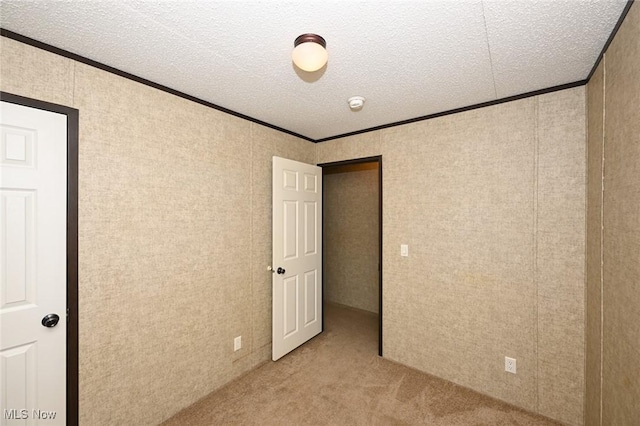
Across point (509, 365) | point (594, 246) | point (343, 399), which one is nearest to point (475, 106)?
point (594, 246)

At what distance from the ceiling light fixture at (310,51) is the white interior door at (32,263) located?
4.61 ft

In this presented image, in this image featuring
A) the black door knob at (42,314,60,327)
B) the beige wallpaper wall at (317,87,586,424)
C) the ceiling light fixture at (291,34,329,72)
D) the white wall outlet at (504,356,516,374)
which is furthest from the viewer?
the white wall outlet at (504,356,516,374)

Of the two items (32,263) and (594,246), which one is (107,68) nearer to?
(32,263)

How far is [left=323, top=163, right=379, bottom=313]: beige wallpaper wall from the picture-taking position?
4250 mm

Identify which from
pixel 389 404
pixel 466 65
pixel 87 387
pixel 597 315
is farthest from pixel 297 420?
pixel 466 65

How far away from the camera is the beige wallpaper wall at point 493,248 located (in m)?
1.94

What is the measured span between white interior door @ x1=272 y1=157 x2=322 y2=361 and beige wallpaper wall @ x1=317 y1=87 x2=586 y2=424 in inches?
34.2

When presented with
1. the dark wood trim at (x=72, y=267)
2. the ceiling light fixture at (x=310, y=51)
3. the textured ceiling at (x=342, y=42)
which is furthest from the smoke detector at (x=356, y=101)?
the dark wood trim at (x=72, y=267)

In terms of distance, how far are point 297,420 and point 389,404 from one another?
2.37ft

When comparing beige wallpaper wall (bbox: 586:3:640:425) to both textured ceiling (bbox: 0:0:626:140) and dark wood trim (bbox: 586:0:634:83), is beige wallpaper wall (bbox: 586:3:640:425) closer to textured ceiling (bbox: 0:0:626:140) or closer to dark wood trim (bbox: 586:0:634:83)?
dark wood trim (bbox: 586:0:634:83)

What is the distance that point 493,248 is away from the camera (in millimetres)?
2217

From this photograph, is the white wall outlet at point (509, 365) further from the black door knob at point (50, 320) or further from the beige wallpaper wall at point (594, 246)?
the black door knob at point (50, 320)

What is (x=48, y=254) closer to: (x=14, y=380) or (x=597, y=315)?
(x=14, y=380)

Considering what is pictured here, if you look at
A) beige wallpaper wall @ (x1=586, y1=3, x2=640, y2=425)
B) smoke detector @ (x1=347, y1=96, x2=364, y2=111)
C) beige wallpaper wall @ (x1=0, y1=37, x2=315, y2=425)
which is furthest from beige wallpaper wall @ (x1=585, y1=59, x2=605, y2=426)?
beige wallpaper wall @ (x1=0, y1=37, x2=315, y2=425)
